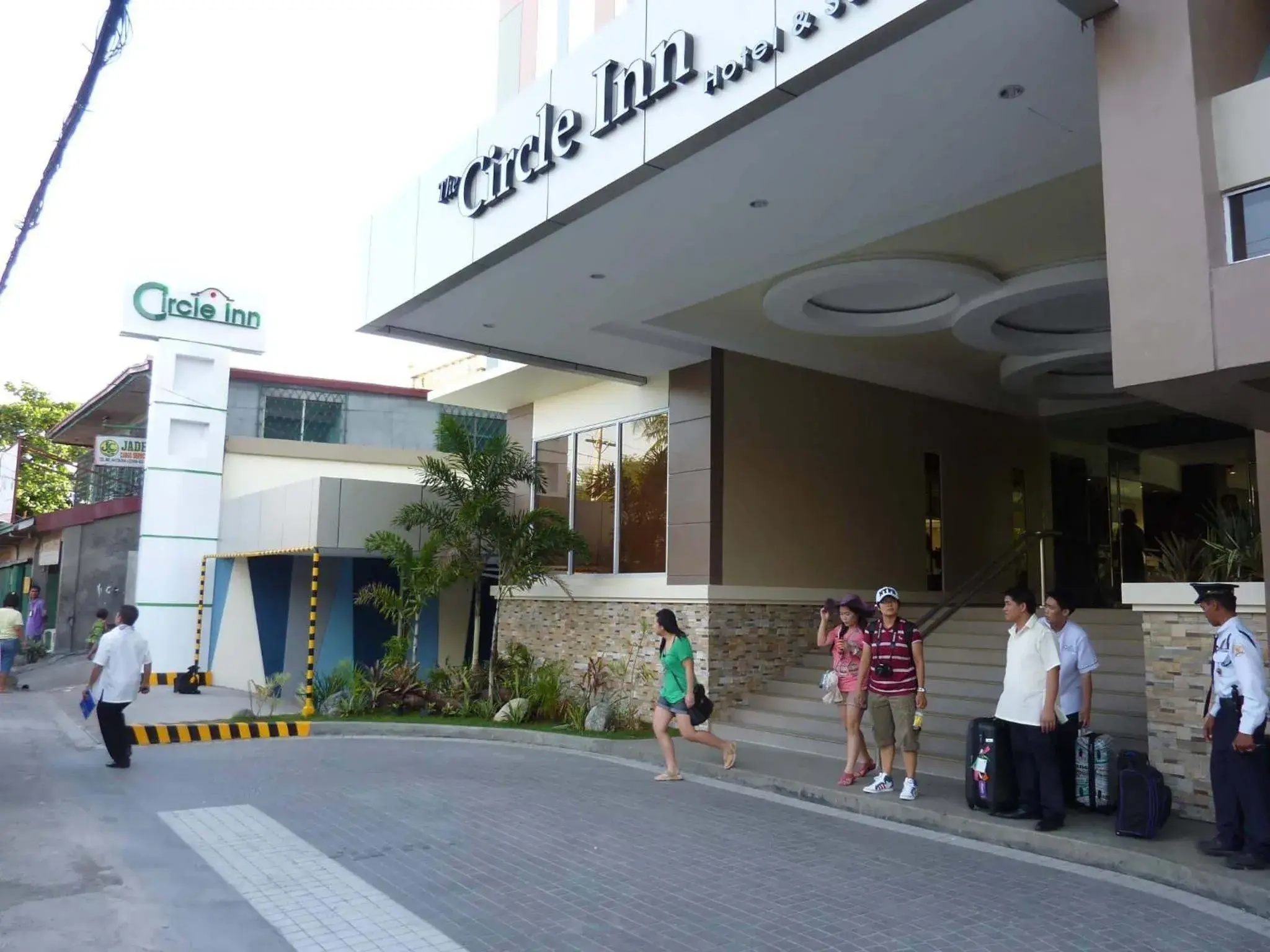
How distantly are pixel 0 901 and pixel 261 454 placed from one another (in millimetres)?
17516

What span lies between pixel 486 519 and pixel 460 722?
2.79 metres

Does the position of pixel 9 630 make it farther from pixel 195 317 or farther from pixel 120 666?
pixel 120 666

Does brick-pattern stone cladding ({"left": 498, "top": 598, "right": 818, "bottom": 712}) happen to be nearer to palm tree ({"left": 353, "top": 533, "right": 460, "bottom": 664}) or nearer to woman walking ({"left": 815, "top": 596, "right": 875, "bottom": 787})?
palm tree ({"left": 353, "top": 533, "right": 460, "bottom": 664})

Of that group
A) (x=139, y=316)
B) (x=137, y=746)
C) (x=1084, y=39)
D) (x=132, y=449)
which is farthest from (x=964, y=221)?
(x=132, y=449)

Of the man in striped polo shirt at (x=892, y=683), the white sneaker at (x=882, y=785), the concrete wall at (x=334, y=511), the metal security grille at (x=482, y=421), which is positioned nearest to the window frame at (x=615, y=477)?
the concrete wall at (x=334, y=511)

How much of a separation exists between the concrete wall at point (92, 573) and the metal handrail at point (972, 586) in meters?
19.8

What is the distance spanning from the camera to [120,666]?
1013 cm

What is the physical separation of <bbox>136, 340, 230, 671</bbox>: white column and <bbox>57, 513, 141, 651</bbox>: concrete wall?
607cm

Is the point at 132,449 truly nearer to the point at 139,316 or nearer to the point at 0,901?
the point at 139,316

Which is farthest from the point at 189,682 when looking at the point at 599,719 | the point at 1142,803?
the point at 1142,803

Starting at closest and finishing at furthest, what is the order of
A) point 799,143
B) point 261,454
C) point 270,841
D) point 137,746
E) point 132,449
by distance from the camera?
1. point 270,841
2. point 799,143
3. point 137,746
4. point 261,454
5. point 132,449

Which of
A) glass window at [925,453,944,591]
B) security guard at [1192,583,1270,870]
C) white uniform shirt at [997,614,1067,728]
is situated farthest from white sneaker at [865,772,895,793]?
glass window at [925,453,944,591]

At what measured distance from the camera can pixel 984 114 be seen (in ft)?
→ 23.8

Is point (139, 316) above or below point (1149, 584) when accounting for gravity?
above
